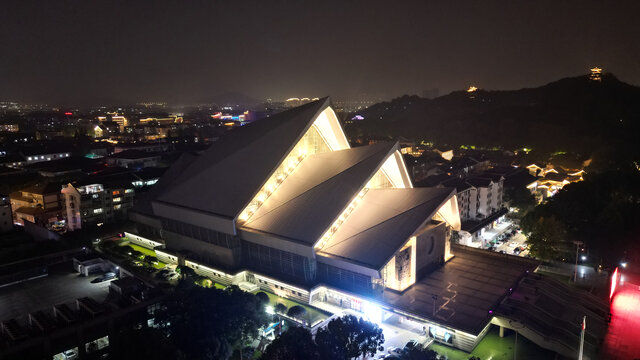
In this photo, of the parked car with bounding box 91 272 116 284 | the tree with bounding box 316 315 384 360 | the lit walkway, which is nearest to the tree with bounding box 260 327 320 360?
the tree with bounding box 316 315 384 360

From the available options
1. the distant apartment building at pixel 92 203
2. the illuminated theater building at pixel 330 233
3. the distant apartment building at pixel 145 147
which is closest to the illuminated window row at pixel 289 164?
the illuminated theater building at pixel 330 233

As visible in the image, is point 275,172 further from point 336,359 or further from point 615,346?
point 615,346

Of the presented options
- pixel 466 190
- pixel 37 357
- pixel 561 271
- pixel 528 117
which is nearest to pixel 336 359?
pixel 37 357

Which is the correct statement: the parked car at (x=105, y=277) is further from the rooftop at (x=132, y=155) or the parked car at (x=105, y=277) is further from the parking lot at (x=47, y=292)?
the rooftop at (x=132, y=155)

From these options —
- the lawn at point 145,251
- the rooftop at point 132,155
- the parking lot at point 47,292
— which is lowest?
the lawn at point 145,251

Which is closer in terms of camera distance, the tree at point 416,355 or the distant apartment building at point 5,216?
the tree at point 416,355

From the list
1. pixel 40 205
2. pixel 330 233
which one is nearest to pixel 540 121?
pixel 330 233
